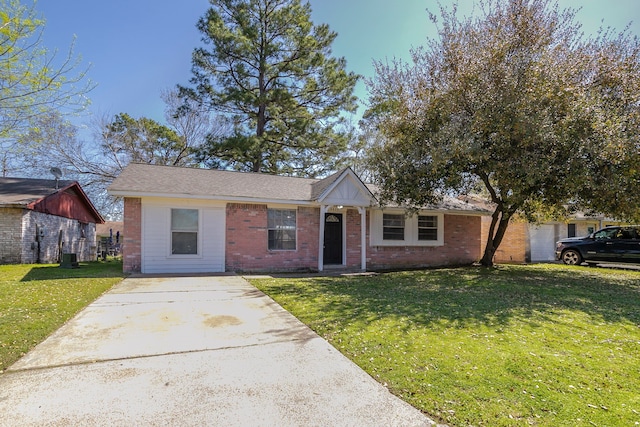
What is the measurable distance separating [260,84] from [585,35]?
53.0ft

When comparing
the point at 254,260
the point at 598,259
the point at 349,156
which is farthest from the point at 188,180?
the point at 598,259

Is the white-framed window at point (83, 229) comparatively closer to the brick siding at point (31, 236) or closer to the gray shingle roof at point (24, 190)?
the brick siding at point (31, 236)

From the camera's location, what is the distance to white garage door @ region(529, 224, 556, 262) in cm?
1786

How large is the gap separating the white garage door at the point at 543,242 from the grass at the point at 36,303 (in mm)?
18705

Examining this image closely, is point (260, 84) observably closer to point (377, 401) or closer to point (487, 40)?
point (487, 40)

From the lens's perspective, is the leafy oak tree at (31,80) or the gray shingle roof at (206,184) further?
the gray shingle roof at (206,184)

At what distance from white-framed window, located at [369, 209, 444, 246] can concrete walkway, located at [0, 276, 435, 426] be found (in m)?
8.36

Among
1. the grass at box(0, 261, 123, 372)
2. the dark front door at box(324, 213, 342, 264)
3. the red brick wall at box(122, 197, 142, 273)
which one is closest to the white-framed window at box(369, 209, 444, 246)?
the dark front door at box(324, 213, 342, 264)

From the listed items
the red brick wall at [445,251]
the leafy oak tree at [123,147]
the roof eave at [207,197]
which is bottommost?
the red brick wall at [445,251]

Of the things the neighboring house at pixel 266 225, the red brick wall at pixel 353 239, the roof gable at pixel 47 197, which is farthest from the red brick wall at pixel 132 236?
the red brick wall at pixel 353 239

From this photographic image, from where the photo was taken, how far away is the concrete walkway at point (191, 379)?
2648mm

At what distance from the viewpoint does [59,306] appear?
19.1 ft

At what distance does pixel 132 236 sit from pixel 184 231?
143cm

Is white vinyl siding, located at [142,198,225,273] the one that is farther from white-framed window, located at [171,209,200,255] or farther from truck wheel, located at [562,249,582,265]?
truck wheel, located at [562,249,582,265]
